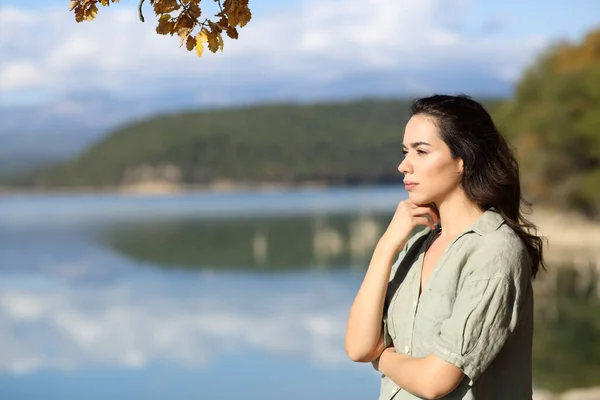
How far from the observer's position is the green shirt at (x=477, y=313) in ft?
7.06

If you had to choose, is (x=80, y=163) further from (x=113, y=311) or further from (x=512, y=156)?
(x=512, y=156)

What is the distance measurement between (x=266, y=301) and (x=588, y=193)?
15647 millimetres

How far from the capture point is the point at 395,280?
2.45 metres

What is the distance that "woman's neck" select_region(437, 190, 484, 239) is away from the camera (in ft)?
7.68

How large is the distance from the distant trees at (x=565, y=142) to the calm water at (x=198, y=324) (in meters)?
8.36

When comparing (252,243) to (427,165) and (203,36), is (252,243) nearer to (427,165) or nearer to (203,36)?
(203,36)

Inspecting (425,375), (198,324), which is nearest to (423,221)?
(425,375)

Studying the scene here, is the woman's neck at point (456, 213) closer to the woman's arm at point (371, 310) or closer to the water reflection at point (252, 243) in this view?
the woman's arm at point (371, 310)

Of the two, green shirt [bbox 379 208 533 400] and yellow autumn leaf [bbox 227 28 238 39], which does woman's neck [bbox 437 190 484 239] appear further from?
yellow autumn leaf [bbox 227 28 238 39]

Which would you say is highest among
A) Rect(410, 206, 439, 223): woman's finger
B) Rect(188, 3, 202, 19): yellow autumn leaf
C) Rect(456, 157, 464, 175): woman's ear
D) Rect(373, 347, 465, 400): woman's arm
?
Rect(188, 3, 202, 19): yellow autumn leaf

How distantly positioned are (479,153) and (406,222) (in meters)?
0.26

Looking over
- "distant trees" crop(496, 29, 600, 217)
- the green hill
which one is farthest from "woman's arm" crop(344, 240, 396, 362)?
the green hill

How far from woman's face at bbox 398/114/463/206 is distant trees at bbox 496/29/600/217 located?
→ 36.6 m

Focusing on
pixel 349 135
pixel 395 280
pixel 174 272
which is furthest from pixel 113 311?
pixel 349 135
